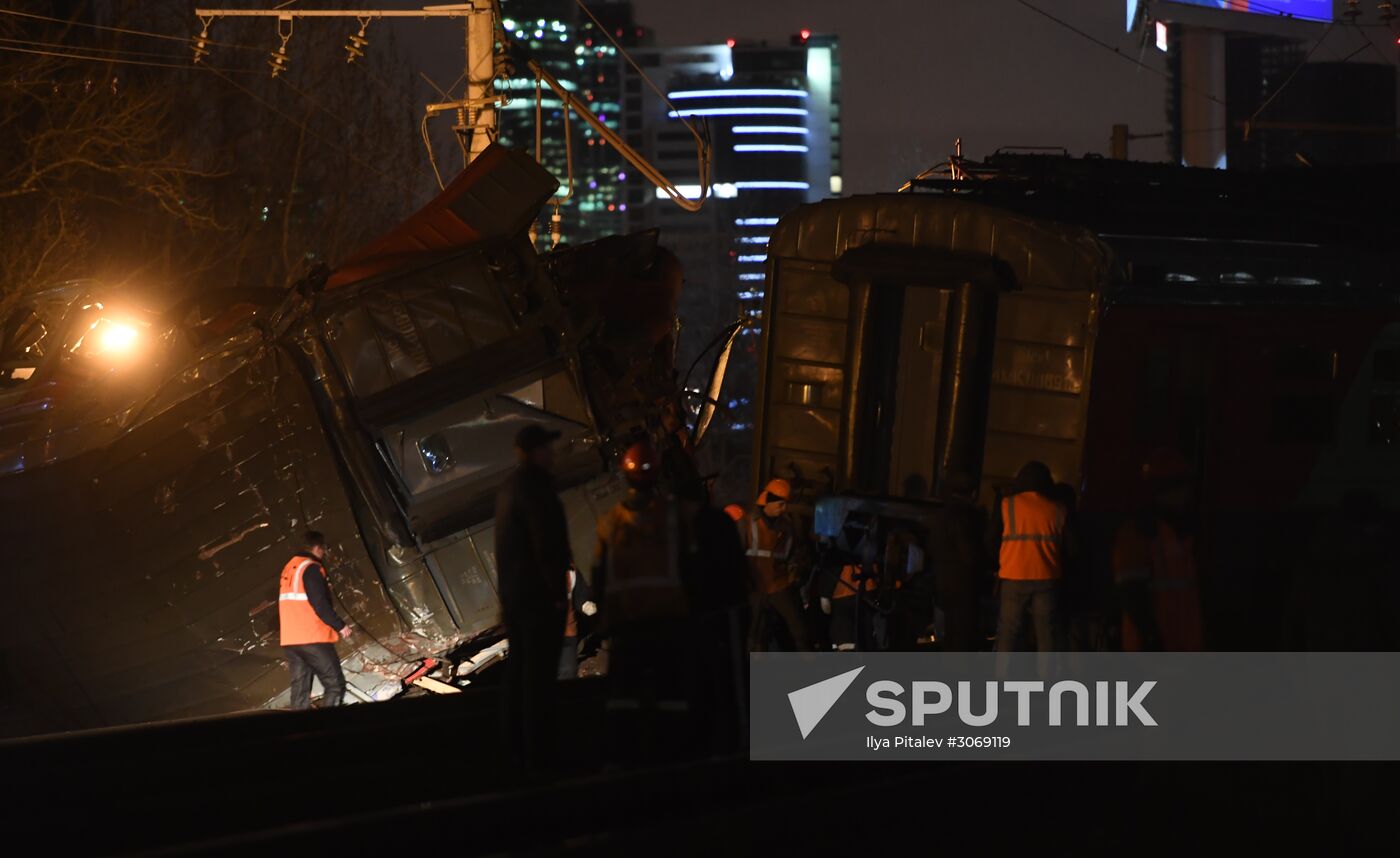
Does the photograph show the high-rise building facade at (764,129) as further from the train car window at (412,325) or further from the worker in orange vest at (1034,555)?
the worker in orange vest at (1034,555)

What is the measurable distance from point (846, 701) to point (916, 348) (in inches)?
147

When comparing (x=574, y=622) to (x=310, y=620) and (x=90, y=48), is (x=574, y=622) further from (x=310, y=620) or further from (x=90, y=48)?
(x=90, y=48)

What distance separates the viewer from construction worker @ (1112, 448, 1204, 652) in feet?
28.6

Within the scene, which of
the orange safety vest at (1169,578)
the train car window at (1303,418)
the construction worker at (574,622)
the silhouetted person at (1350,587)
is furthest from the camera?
the train car window at (1303,418)

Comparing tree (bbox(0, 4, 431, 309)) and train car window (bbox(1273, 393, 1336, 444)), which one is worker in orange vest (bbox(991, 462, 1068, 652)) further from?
tree (bbox(0, 4, 431, 309))

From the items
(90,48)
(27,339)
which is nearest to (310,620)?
(27,339)

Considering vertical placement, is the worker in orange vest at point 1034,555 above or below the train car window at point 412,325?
below

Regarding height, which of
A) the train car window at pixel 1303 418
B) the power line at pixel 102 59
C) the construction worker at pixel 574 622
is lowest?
the construction worker at pixel 574 622

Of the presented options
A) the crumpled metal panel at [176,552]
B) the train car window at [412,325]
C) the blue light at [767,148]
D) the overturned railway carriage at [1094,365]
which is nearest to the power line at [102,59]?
the crumpled metal panel at [176,552]

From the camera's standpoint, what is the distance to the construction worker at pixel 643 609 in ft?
24.1

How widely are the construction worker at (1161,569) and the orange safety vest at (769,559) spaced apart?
3070mm

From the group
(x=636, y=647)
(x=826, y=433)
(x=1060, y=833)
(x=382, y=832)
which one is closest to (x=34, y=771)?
(x=382, y=832)

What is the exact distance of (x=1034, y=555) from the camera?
928 centimetres

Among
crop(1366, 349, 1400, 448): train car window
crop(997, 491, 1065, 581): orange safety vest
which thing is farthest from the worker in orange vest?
crop(1366, 349, 1400, 448): train car window
